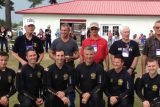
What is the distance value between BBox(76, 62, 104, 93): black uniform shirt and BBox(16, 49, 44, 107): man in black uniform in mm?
722

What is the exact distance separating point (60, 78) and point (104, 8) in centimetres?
3358

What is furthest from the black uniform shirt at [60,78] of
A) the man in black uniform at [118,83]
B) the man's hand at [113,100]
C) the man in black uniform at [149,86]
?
the man in black uniform at [149,86]

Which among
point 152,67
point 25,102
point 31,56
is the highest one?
point 31,56

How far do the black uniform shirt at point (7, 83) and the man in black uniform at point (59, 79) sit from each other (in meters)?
0.66

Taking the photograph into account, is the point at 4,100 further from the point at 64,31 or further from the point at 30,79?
the point at 64,31

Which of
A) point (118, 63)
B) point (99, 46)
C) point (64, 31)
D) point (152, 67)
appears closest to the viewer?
point (152, 67)

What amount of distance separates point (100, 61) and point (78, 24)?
33353mm

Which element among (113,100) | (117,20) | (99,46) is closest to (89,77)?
(113,100)

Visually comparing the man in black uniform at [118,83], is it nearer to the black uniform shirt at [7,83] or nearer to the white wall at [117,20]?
the black uniform shirt at [7,83]

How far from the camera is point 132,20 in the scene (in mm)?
38594

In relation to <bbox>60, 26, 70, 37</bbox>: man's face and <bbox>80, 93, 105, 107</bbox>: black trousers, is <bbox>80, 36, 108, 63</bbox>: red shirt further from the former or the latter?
<bbox>80, 93, 105, 107</bbox>: black trousers

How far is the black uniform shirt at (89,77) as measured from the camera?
283 inches

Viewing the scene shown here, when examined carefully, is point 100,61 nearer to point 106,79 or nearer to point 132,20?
point 106,79

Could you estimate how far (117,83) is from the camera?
23.5 ft
